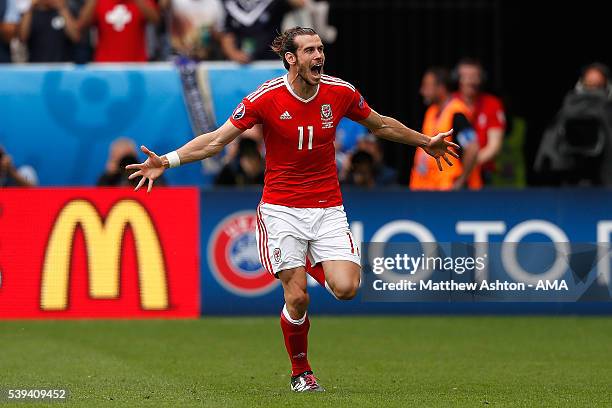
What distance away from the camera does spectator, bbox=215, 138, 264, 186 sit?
16125 mm

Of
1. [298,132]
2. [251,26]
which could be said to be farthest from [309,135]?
[251,26]

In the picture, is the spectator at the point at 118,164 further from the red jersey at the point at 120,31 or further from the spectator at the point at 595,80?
the spectator at the point at 595,80

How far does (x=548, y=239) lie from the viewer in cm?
1518

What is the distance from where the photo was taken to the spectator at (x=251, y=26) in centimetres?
1686

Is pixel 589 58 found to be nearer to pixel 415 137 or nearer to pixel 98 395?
pixel 415 137

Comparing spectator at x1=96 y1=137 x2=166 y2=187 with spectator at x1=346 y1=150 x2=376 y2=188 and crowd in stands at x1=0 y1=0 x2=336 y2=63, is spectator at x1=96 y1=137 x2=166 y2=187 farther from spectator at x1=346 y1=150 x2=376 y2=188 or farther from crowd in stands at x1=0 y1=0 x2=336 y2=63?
spectator at x1=346 y1=150 x2=376 y2=188

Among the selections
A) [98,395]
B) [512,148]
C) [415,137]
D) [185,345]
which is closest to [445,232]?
[512,148]

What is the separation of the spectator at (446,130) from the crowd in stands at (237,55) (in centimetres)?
2

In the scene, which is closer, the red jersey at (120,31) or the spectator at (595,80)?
the spectator at (595,80)

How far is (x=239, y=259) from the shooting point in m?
15.4

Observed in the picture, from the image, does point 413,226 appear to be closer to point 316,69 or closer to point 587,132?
point 587,132

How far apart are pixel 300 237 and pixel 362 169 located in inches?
226

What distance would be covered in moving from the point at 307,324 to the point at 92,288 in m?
5.37

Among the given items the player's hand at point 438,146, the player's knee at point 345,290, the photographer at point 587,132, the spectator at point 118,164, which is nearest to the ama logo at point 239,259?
the spectator at point 118,164
